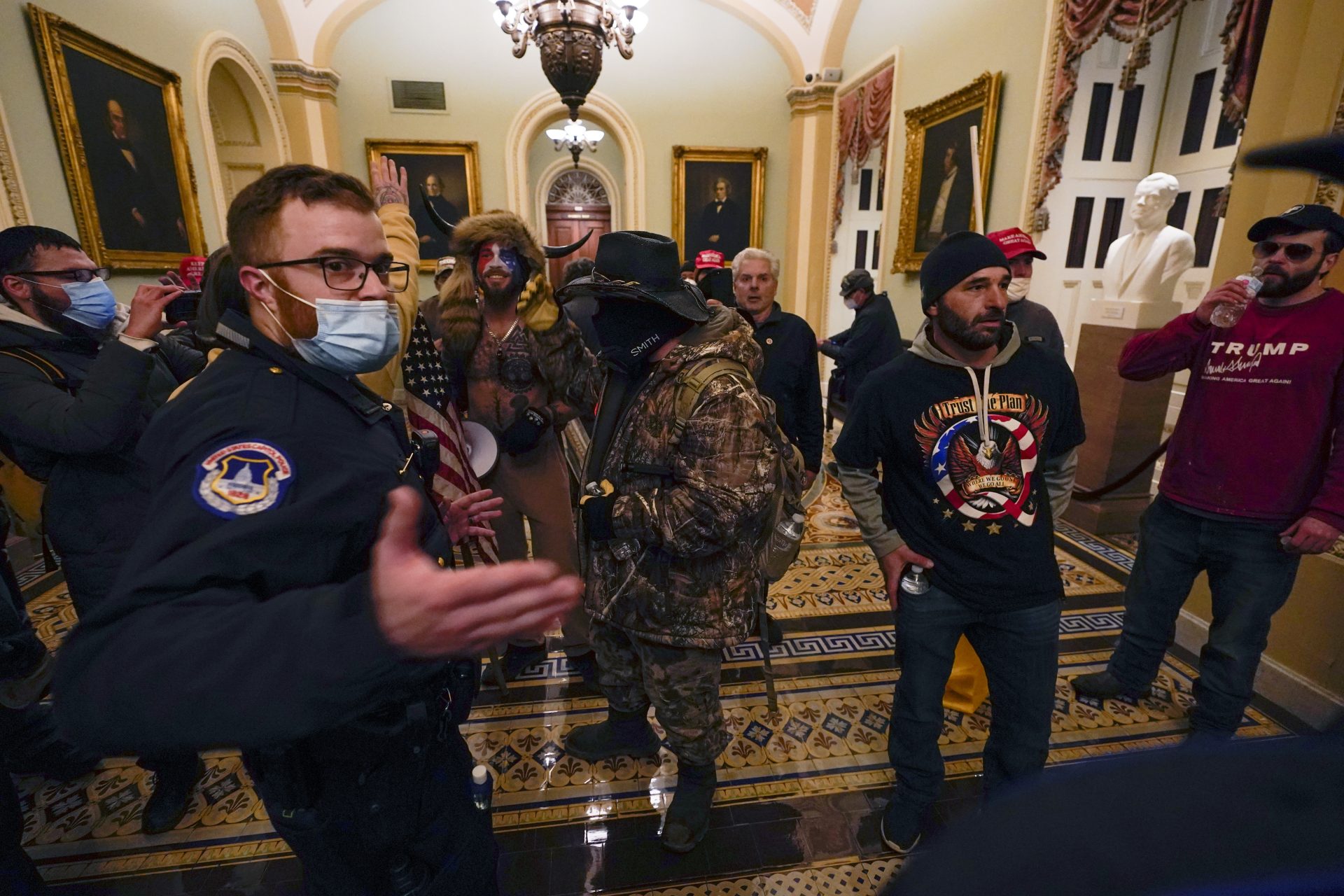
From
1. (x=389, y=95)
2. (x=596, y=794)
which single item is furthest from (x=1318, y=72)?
(x=389, y=95)

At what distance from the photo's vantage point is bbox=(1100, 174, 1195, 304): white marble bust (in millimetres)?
4023

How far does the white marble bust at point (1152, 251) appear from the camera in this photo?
402cm

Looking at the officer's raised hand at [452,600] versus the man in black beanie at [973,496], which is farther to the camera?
the man in black beanie at [973,496]

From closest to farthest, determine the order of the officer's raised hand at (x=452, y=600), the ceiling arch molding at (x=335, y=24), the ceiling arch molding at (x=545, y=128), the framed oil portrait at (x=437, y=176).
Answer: the officer's raised hand at (x=452, y=600), the ceiling arch molding at (x=335, y=24), the framed oil portrait at (x=437, y=176), the ceiling arch molding at (x=545, y=128)

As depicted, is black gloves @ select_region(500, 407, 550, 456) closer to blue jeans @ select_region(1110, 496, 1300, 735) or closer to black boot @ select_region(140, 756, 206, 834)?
black boot @ select_region(140, 756, 206, 834)

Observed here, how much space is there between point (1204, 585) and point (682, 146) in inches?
344

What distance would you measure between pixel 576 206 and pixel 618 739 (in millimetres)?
13766

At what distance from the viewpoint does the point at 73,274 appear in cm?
215

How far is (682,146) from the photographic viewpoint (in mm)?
9422

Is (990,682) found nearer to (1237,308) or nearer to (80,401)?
(1237,308)

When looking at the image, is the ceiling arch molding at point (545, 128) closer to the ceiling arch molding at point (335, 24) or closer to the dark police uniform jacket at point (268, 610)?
the ceiling arch molding at point (335, 24)

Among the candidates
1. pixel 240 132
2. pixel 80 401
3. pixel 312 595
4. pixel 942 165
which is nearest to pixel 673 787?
pixel 312 595

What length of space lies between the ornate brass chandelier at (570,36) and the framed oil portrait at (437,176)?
2.73 m

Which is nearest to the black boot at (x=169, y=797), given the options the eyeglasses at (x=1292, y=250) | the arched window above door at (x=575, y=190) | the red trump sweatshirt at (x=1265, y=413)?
the red trump sweatshirt at (x=1265, y=413)
